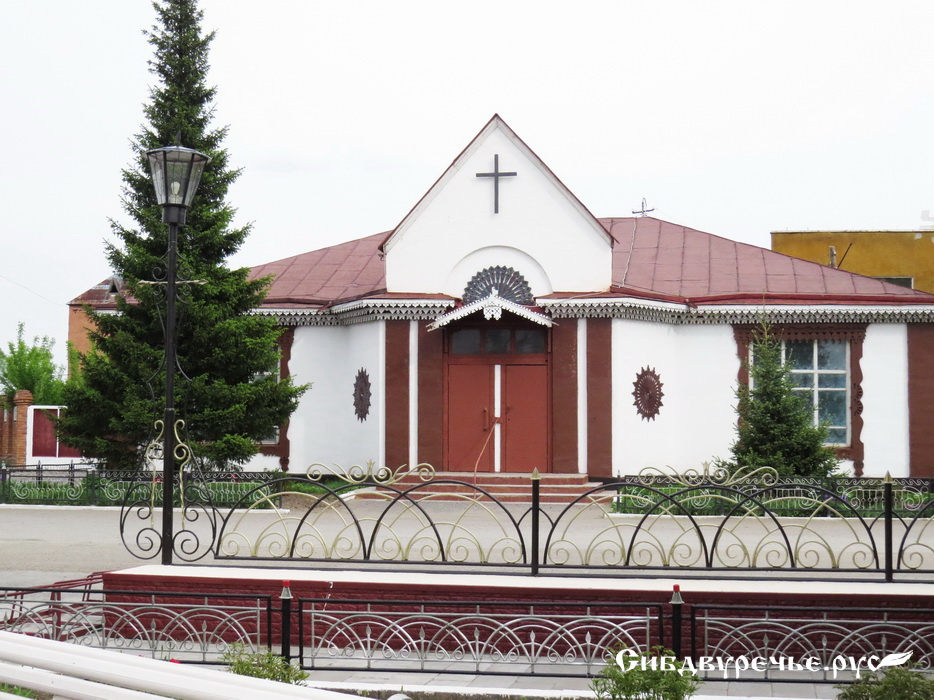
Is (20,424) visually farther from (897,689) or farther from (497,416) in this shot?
(897,689)

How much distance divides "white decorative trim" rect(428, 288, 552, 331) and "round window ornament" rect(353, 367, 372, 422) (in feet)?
7.39

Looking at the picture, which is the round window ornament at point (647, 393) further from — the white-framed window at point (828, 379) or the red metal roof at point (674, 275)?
the white-framed window at point (828, 379)

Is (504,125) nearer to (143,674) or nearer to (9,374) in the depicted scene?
(143,674)

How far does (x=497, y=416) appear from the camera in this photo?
65.4 ft

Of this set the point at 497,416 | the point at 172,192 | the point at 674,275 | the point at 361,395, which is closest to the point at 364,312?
the point at 361,395

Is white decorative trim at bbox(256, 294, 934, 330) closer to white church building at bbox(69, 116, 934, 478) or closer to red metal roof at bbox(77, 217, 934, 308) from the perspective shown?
white church building at bbox(69, 116, 934, 478)

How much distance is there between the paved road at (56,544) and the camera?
11664mm

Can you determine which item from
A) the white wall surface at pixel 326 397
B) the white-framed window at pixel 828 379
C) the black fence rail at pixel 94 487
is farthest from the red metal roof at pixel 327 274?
the white-framed window at pixel 828 379

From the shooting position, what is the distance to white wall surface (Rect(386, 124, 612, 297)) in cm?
1989

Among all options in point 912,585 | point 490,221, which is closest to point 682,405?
point 490,221

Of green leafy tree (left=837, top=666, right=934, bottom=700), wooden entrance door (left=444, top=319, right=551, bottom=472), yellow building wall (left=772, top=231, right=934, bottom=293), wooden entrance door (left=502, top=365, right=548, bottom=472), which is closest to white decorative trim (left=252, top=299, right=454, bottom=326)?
wooden entrance door (left=444, top=319, right=551, bottom=472)

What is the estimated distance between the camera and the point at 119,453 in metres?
19.5

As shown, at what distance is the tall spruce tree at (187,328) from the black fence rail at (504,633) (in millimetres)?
11040

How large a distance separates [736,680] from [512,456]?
520 inches
